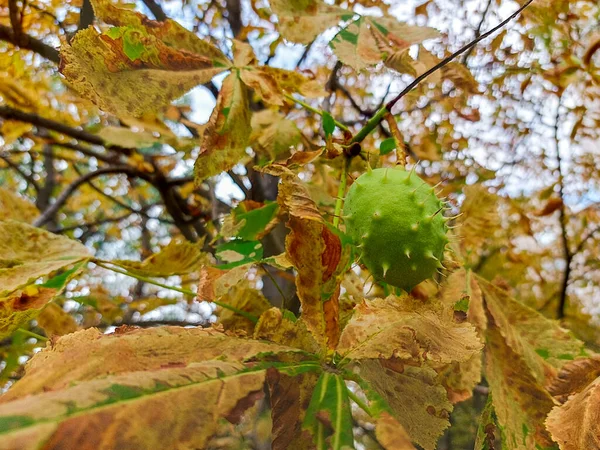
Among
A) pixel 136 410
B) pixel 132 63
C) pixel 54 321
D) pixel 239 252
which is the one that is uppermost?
pixel 132 63

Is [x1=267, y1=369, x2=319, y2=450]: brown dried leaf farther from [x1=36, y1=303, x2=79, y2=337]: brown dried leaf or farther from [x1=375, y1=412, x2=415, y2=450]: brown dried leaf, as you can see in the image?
[x1=36, y1=303, x2=79, y2=337]: brown dried leaf

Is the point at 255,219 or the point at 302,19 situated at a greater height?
the point at 302,19

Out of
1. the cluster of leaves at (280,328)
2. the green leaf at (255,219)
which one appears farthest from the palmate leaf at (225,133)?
the green leaf at (255,219)

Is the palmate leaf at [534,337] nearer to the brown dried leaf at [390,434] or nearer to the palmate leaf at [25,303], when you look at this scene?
the brown dried leaf at [390,434]

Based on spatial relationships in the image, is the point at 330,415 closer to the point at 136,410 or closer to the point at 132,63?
the point at 136,410

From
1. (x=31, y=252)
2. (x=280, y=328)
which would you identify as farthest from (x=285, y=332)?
(x=31, y=252)

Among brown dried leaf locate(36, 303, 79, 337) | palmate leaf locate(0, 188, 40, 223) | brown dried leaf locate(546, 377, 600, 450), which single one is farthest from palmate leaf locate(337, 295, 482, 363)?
palmate leaf locate(0, 188, 40, 223)
